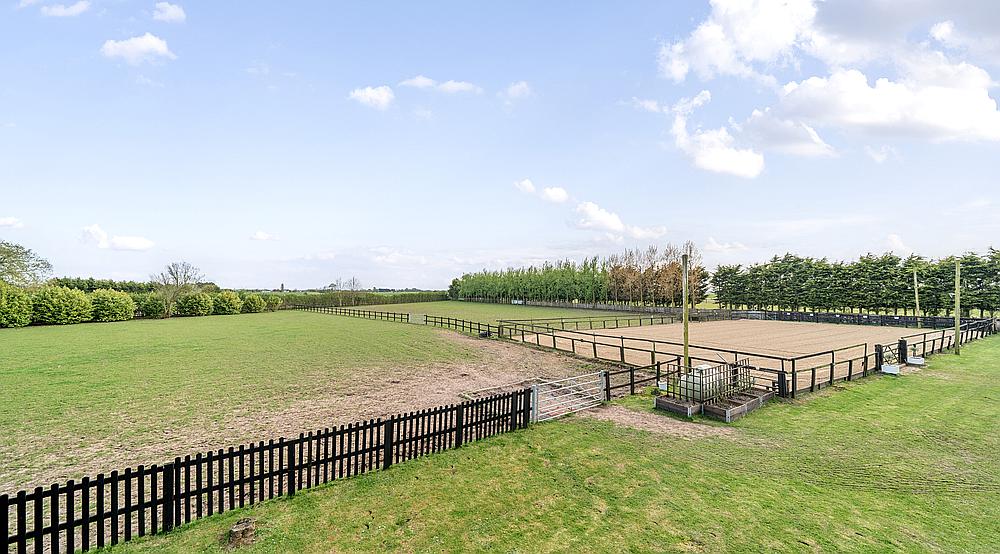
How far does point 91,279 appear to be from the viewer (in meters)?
80.0

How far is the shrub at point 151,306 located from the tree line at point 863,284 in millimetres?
77825

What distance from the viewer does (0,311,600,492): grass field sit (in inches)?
365

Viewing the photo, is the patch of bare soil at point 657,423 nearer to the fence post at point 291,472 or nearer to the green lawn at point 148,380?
the fence post at point 291,472

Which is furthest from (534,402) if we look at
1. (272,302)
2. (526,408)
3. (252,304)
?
(272,302)

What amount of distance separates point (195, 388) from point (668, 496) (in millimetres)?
14969

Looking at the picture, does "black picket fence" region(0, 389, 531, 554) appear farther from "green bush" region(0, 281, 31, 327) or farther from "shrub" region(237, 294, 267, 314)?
"shrub" region(237, 294, 267, 314)

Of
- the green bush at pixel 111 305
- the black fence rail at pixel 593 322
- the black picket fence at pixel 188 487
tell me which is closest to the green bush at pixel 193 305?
the green bush at pixel 111 305

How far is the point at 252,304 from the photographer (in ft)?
209

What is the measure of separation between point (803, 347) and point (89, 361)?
36.3m

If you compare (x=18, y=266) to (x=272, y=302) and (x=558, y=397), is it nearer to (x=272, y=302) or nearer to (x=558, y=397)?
(x=272, y=302)

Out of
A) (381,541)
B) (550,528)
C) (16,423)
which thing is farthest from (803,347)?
(16,423)

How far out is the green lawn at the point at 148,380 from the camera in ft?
31.4

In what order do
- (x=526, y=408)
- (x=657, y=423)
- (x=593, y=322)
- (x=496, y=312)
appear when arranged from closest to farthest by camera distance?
(x=526, y=408), (x=657, y=423), (x=593, y=322), (x=496, y=312)

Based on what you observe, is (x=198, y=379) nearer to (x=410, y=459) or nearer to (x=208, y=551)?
(x=410, y=459)
